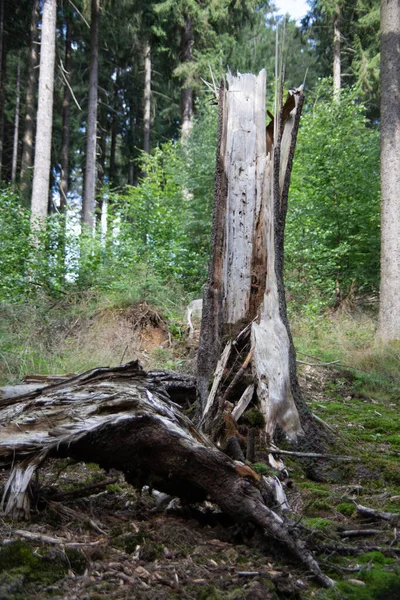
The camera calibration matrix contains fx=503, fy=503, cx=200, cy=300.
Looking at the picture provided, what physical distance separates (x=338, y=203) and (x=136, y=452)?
11942 mm

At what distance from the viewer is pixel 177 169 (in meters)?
15.4

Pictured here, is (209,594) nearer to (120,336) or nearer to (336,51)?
(120,336)

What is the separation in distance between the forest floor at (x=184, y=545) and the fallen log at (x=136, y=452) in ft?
0.39

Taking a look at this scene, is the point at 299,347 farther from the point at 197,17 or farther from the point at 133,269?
the point at 197,17

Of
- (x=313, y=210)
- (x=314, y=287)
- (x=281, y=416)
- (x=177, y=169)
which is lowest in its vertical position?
(x=281, y=416)

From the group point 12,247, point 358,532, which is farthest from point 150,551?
point 12,247

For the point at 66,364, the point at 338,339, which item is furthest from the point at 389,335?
the point at 66,364

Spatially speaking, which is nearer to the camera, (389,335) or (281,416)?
(281,416)

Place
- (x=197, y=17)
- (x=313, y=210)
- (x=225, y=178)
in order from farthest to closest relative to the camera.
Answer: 1. (x=197, y=17)
2. (x=313, y=210)
3. (x=225, y=178)

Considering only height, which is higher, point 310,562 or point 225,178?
point 225,178

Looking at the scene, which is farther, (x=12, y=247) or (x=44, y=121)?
(x=44, y=121)

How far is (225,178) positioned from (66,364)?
10.5ft

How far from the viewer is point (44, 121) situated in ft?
46.7

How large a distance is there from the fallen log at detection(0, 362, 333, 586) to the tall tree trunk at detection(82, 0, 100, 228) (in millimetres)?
15911
